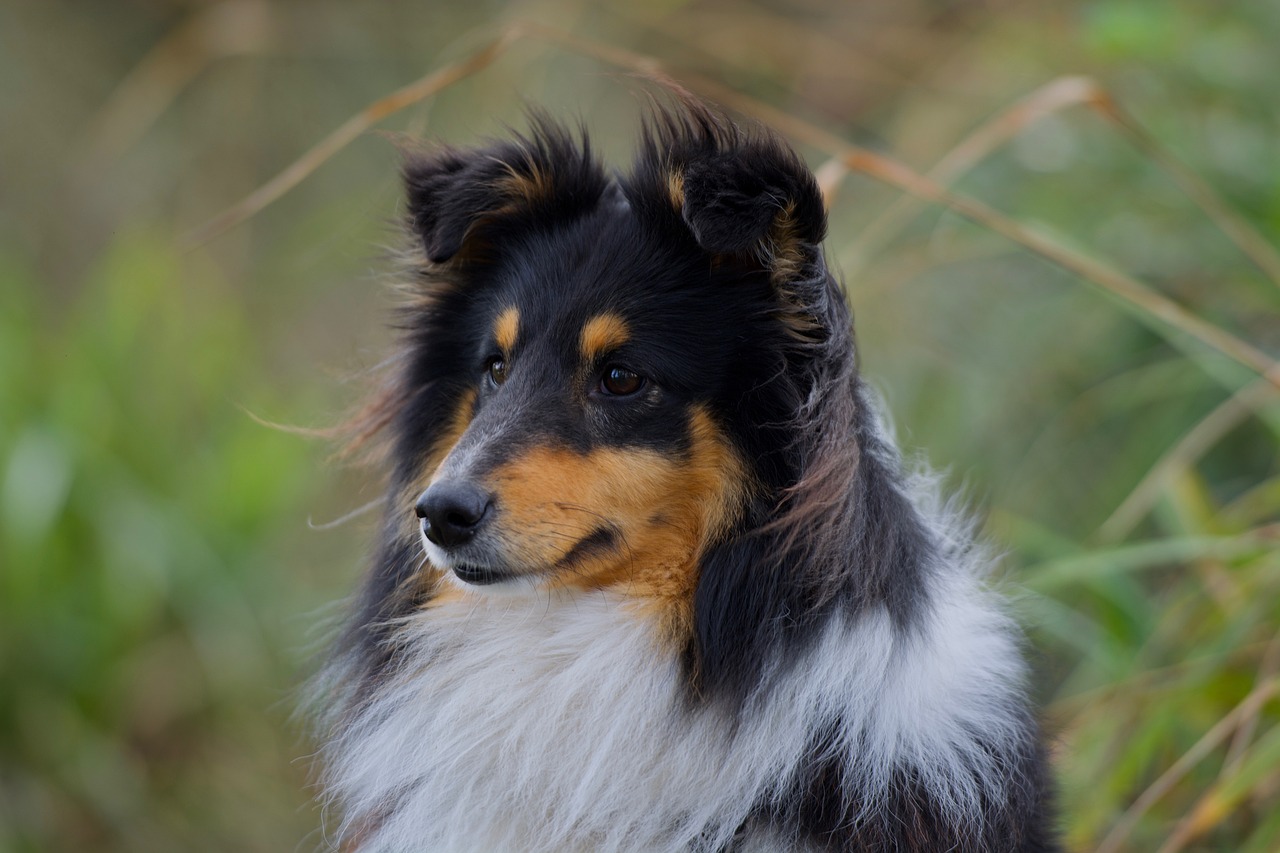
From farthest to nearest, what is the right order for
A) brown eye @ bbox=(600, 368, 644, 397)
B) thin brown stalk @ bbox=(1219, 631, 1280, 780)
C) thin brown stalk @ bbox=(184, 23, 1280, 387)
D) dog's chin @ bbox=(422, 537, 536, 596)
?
thin brown stalk @ bbox=(184, 23, 1280, 387)
thin brown stalk @ bbox=(1219, 631, 1280, 780)
brown eye @ bbox=(600, 368, 644, 397)
dog's chin @ bbox=(422, 537, 536, 596)

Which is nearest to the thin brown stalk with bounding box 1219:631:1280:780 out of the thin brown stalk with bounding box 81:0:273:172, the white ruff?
the white ruff

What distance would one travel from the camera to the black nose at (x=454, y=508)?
2.10 m

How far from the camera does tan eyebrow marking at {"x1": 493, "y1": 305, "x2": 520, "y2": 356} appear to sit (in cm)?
244

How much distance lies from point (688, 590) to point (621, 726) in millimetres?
274

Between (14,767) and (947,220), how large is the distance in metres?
4.08

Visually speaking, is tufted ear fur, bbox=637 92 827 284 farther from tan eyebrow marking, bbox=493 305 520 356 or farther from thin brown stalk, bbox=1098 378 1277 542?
thin brown stalk, bbox=1098 378 1277 542

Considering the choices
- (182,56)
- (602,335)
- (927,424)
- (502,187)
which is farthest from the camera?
(182,56)

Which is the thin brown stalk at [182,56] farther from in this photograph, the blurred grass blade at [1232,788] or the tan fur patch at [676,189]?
the blurred grass blade at [1232,788]

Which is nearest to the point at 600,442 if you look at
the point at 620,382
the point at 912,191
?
the point at 620,382

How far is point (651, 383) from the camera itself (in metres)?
2.30

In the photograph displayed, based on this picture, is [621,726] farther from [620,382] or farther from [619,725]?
[620,382]

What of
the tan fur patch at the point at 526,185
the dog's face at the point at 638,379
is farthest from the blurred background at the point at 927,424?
the dog's face at the point at 638,379

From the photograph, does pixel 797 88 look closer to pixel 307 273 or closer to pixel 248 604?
pixel 307 273

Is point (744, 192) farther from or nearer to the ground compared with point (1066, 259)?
nearer to the ground
